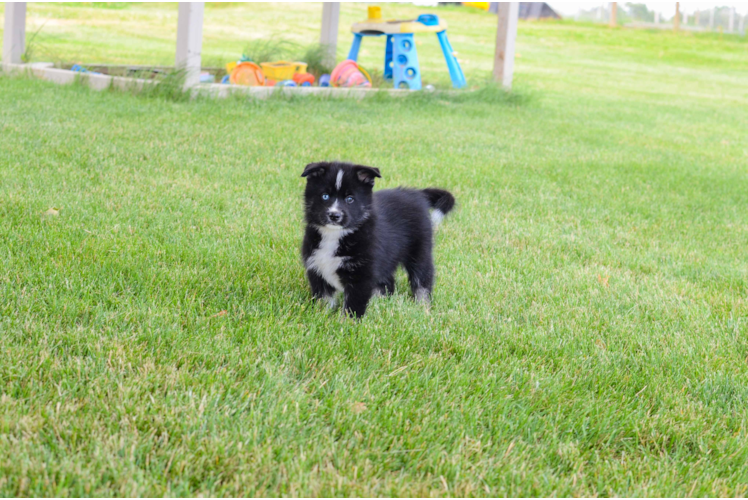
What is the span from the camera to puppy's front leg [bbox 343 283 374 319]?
11.1ft

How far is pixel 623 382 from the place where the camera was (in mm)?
2902

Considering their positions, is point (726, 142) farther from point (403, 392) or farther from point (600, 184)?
point (403, 392)

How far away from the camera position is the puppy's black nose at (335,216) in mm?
3297

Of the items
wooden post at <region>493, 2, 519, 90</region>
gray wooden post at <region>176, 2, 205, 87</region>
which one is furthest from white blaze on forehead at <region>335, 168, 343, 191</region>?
wooden post at <region>493, 2, 519, 90</region>

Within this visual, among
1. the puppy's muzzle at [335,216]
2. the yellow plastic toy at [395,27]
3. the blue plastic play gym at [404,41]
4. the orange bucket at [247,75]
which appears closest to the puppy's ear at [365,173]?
the puppy's muzzle at [335,216]

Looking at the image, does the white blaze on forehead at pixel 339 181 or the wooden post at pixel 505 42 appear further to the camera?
the wooden post at pixel 505 42

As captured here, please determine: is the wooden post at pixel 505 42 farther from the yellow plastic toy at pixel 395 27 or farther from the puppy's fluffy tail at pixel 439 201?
the puppy's fluffy tail at pixel 439 201

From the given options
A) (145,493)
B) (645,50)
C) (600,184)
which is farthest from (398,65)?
(645,50)

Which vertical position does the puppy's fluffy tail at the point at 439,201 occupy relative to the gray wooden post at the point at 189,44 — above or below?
below

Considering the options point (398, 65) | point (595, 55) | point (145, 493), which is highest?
point (595, 55)

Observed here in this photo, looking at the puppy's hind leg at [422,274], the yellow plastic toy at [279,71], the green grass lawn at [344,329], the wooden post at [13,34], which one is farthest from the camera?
the yellow plastic toy at [279,71]

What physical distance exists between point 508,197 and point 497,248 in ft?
5.11

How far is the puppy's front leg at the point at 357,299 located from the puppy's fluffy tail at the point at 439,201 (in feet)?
3.65

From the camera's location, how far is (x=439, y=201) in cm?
434
